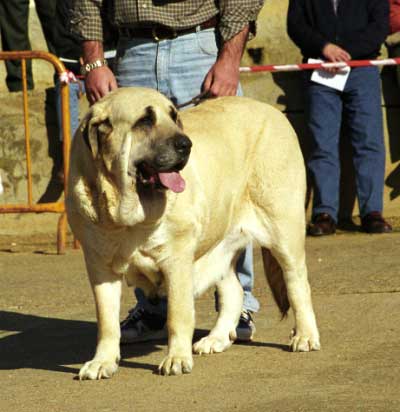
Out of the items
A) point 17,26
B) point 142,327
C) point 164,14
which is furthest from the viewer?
point 17,26

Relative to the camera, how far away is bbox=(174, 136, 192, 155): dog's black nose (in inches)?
218

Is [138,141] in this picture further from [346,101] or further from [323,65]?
[346,101]

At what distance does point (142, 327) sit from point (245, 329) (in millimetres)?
605

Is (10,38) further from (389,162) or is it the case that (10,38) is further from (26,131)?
(389,162)

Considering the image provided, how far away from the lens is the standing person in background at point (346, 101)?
34.4 ft

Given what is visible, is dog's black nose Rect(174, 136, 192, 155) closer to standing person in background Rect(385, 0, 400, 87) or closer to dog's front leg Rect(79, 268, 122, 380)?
dog's front leg Rect(79, 268, 122, 380)

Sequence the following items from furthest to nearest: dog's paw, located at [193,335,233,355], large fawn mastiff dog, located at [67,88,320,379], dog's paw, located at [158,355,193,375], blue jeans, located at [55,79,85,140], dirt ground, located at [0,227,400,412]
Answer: blue jeans, located at [55,79,85,140], dog's paw, located at [193,335,233,355], dog's paw, located at [158,355,193,375], large fawn mastiff dog, located at [67,88,320,379], dirt ground, located at [0,227,400,412]

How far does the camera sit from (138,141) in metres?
5.64

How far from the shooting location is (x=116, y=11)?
6746mm

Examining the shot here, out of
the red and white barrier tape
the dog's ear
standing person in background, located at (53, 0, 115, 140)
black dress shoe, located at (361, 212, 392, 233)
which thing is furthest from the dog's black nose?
the red and white barrier tape

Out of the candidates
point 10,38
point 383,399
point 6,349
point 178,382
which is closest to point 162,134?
point 178,382

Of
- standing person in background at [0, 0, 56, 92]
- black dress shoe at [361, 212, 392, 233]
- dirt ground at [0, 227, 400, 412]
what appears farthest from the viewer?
standing person in background at [0, 0, 56, 92]

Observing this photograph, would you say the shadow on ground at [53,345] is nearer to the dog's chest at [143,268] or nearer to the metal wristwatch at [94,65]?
the dog's chest at [143,268]

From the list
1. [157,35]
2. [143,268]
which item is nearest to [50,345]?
[143,268]
